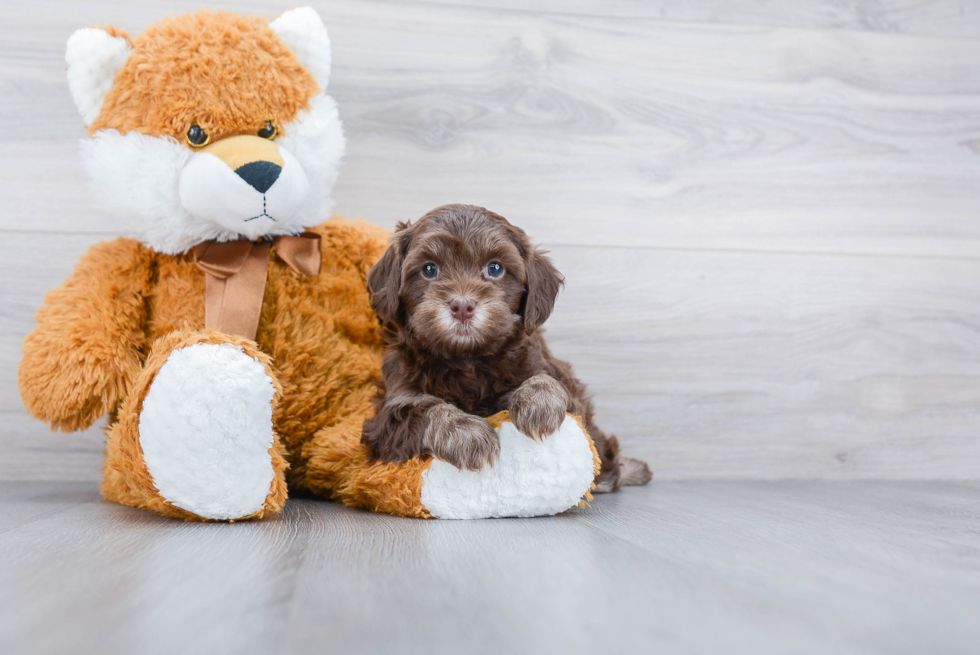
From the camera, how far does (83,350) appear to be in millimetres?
1228

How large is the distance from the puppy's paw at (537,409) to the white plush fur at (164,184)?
559 millimetres

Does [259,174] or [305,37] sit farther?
[305,37]

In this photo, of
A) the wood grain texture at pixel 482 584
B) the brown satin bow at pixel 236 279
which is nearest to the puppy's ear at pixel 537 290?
the wood grain texture at pixel 482 584

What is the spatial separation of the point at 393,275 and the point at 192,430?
39 centimetres

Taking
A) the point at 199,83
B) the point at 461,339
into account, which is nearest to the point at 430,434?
the point at 461,339

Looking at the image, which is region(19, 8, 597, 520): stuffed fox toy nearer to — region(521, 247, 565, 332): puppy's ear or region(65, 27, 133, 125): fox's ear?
region(65, 27, 133, 125): fox's ear

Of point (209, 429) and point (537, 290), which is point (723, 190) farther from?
point (209, 429)

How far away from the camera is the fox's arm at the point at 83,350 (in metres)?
1.22

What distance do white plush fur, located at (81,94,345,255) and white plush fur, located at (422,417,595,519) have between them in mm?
576

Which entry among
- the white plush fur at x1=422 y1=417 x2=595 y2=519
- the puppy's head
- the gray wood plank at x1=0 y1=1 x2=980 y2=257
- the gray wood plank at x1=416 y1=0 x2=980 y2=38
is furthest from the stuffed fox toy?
the gray wood plank at x1=416 y1=0 x2=980 y2=38

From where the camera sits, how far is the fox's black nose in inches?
49.2

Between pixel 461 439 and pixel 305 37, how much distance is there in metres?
0.85

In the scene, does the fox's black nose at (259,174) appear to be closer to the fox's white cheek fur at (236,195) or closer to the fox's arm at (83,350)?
the fox's white cheek fur at (236,195)

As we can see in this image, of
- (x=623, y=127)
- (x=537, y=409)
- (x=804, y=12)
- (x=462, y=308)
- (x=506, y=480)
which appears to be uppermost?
(x=804, y=12)
